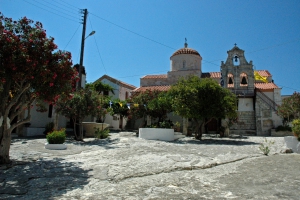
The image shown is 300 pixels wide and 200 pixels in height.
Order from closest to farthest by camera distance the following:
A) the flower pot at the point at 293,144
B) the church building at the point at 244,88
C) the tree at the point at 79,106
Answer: the flower pot at the point at 293,144 < the tree at the point at 79,106 < the church building at the point at 244,88

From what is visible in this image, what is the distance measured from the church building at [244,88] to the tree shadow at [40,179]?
1587cm

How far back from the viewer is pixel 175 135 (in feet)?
58.3

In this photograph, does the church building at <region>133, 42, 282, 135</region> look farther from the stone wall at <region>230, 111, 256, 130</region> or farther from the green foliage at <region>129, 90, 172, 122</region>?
the green foliage at <region>129, 90, 172, 122</region>

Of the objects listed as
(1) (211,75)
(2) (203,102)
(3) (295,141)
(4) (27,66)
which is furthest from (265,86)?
(4) (27,66)

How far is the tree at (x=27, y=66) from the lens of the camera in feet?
23.1

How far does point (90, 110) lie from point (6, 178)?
29.1 feet

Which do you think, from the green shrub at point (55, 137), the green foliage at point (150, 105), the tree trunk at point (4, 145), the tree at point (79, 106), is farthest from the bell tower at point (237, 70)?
the tree trunk at point (4, 145)

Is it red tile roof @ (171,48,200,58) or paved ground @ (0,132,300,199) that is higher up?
red tile roof @ (171,48,200,58)

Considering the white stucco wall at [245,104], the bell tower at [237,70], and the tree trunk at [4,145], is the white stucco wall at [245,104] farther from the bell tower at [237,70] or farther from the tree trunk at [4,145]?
the tree trunk at [4,145]

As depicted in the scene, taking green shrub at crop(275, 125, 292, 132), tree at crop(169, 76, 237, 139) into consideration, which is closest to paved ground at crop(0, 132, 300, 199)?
tree at crop(169, 76, 237, 139)

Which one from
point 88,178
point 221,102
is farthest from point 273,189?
point 221,102

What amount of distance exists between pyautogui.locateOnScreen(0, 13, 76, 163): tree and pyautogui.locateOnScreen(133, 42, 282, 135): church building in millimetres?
15842

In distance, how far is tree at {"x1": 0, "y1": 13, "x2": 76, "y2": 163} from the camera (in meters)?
7.04

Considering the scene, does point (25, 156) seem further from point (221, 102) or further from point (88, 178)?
point (221, 102)
